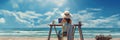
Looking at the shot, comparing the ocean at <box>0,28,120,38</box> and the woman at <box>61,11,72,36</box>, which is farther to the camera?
the ocean at <box>0,28,120,38</box>

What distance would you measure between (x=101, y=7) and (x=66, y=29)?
1151 centimetres

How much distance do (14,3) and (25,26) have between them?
2.86 metres

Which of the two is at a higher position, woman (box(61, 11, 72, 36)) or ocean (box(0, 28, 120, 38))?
ocean (box(0, 28, 120, 38))

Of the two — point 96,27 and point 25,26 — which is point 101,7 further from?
point 25,26

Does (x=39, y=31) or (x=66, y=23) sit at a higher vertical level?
(x=39, y=31)

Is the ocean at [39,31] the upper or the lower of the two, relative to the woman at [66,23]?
upper

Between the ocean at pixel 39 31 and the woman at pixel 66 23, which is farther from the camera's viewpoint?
the ocean at pixel 39 31

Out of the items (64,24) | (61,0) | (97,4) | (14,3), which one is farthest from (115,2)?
(64,24)

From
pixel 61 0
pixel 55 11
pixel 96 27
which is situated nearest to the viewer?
pixel 61 0

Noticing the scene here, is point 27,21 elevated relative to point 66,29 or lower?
elevated

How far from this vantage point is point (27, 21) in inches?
778

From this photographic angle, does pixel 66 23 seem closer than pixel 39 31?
Yes

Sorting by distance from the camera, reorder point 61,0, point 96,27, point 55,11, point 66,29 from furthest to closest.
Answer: point 96,27
point 55,11
point 61,0
point 66,29

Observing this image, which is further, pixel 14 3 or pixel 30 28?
pixel 30 28
